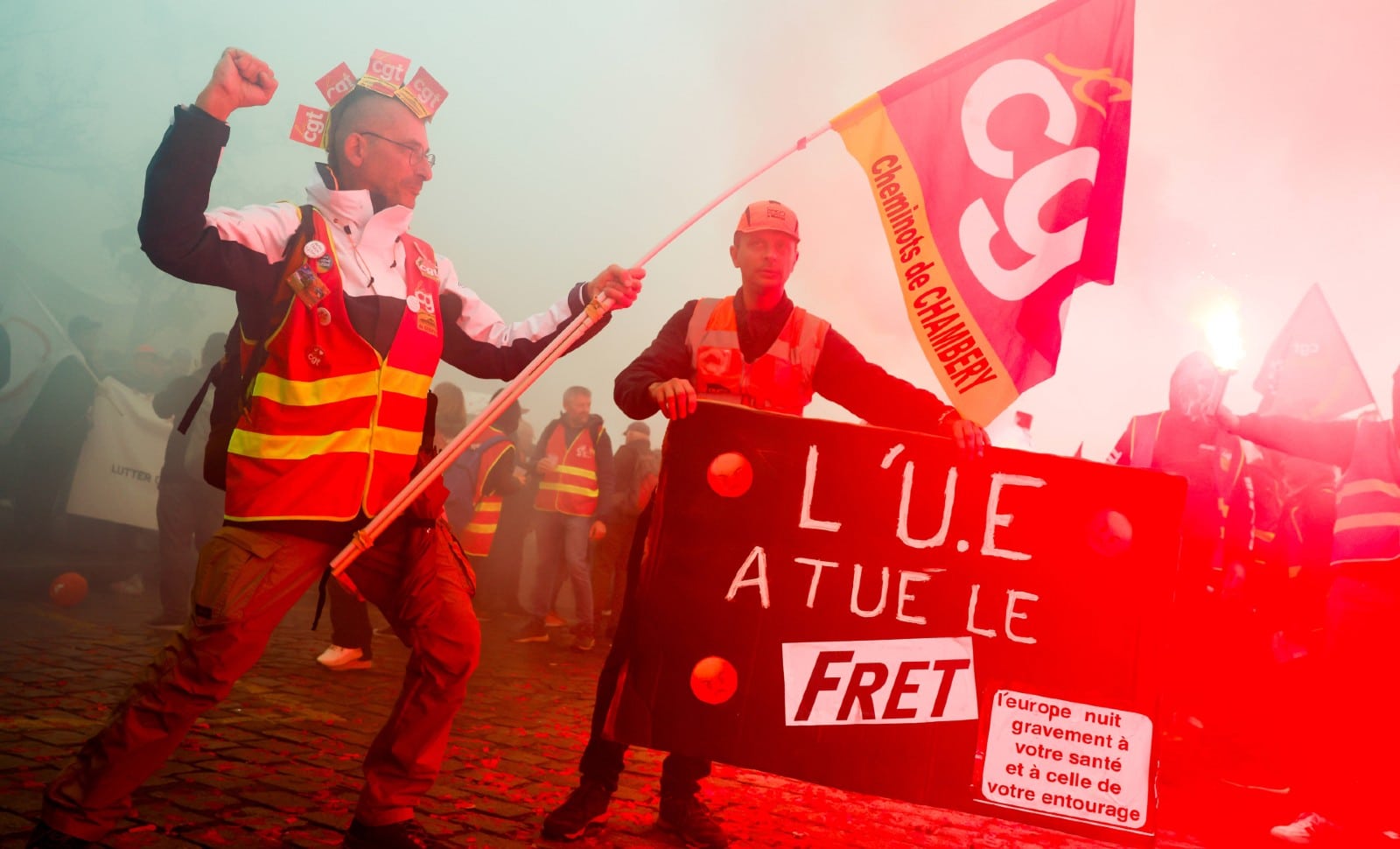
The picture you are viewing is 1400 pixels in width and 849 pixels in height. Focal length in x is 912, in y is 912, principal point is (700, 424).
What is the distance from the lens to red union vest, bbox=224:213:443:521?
8.80 feet

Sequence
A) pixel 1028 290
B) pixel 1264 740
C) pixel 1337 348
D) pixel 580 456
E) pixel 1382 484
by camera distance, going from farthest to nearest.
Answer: pixel 580 456 < pixel 1337 348 < pixel 1264 740 < pixel 1382 484 < pixel 1028 290

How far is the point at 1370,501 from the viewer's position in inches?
182

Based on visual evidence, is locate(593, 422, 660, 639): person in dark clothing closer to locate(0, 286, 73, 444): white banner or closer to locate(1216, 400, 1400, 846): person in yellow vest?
locate(1216, 400, 1400, 846): person in yellow vest

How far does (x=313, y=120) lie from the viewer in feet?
10.5

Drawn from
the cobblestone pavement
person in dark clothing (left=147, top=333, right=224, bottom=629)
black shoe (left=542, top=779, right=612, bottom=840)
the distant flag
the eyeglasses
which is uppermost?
the distant flag

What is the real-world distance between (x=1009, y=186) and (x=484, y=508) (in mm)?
5868

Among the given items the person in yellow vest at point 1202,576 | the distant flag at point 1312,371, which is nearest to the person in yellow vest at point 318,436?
the person in yellow vest at point 1202,576

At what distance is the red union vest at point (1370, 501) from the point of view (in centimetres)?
455

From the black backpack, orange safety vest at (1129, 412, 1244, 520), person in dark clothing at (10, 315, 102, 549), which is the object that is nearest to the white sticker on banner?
the black backpack

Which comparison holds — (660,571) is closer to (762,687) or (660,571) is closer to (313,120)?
(762,687)

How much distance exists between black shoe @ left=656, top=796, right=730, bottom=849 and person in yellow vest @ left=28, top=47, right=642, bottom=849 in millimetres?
877

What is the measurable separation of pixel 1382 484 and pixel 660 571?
400cm

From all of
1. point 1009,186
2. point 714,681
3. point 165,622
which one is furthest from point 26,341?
point 1009,186

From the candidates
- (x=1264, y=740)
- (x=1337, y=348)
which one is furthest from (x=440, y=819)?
(x=1337, y=348)
